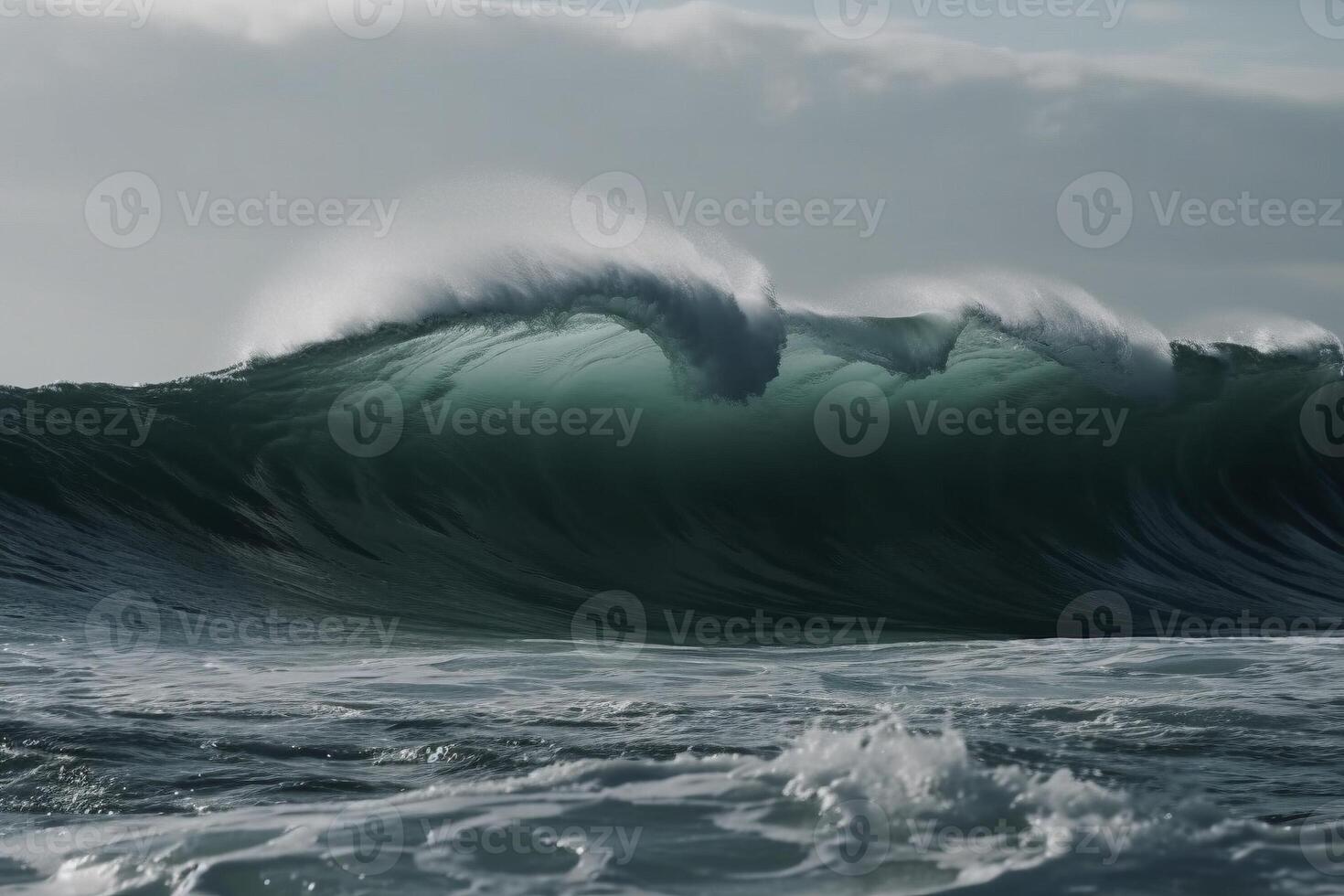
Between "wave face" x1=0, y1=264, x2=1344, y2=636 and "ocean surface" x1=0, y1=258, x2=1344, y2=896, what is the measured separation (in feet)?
0.14

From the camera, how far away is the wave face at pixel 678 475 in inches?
361

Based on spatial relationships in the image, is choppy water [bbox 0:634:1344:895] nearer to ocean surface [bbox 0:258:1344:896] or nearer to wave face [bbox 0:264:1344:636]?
ocean surface [bbox 0:258:1344:896]

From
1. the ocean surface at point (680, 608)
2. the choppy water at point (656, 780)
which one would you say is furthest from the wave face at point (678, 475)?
the choppy water at point (656, 780)

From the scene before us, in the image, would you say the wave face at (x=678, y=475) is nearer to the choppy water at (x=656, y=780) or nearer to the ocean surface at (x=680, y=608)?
the ocean surface at (x=680, y=608)

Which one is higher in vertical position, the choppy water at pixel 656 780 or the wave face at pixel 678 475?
the wave face at pixel 678 475

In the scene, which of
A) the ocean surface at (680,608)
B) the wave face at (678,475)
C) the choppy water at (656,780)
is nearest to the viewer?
the choppy water at (656,780)

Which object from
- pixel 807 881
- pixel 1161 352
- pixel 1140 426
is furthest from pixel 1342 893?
pixel 1161 352

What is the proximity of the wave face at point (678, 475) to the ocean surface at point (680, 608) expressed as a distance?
43 millimetres

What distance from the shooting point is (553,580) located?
31.2 feet

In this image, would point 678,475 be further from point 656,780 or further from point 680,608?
point 656,780

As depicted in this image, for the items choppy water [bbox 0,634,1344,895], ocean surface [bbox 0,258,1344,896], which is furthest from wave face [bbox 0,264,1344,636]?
choppy water [bbox 0,634,1344,895]

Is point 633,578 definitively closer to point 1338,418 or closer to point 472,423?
point 472,423

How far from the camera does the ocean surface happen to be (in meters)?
3.29

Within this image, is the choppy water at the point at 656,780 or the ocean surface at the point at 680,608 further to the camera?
the ocean surface at the point at 680,608
